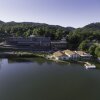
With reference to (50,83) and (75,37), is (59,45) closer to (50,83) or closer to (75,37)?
(75,37)

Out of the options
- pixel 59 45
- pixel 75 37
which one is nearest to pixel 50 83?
pixel 59 45

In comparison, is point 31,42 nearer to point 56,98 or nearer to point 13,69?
point 13,69

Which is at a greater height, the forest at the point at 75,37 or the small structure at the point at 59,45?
the forest at the point at 75,37

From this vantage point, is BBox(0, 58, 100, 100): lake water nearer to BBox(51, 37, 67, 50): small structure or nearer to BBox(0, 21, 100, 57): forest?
BBox(0, 21, 100, 57): forest

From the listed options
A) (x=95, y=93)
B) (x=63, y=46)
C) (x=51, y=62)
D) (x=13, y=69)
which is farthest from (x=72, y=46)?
(x=95, y=93)

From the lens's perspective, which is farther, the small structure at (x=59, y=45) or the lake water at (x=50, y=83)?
the small structure at (x=59, y=45)

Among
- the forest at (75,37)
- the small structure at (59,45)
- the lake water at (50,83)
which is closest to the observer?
the lake water at (50,83)

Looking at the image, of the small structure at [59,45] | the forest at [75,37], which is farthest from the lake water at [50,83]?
the small structure at [59,45]

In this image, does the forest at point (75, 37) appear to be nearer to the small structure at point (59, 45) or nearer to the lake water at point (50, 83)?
the small structure at point (59, 45)
